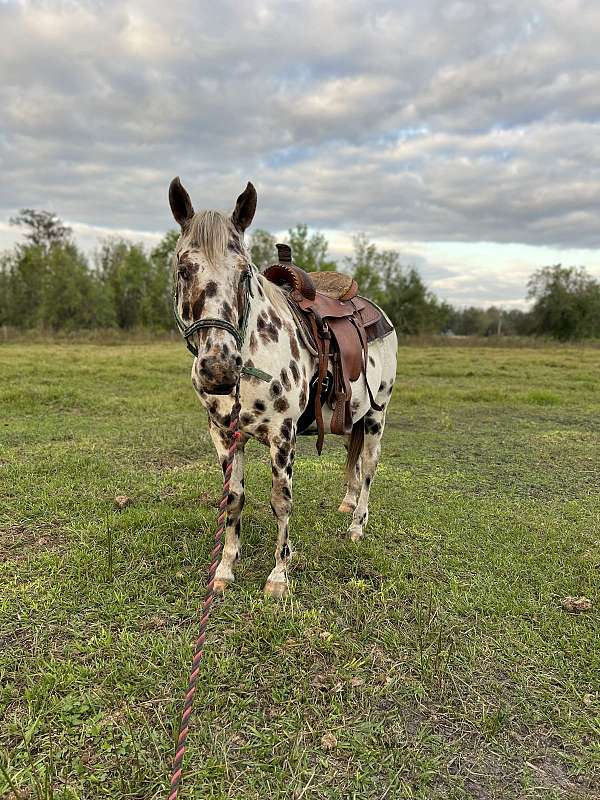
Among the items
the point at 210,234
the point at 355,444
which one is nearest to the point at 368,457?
the point at 355,444

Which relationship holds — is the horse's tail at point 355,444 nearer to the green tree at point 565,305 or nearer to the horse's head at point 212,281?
the horse's head at point 212,281

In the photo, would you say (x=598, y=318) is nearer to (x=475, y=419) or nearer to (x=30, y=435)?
(x=475, y=419)

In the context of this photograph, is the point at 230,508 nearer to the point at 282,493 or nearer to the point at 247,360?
the point at 282,493

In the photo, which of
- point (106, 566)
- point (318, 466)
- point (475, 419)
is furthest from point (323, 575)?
point (475, 419)

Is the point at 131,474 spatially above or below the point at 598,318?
below

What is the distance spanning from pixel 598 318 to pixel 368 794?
49562 mm

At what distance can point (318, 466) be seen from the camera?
6.07m

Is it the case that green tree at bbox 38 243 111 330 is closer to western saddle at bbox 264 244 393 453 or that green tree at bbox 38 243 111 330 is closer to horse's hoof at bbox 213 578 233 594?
western saddle at bbox 264 244 393 453

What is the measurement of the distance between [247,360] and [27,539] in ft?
7.80

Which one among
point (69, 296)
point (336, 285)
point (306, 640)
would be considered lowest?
point (306, 640)

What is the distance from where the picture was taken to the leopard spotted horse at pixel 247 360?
93.4 inches

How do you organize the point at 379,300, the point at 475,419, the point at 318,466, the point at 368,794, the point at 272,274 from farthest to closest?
the point at 379,300, the point at 475,419, the point at 318,466, the point at 272,274, the point at 368,794

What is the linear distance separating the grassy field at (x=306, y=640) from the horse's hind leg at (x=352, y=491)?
142 millimetres

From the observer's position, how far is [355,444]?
4.38 m
